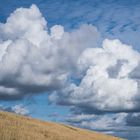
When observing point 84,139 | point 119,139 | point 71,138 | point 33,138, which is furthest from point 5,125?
point 119,139

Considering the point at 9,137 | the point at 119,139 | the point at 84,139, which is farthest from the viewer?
the point at 119,139

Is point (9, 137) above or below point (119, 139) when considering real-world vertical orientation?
below

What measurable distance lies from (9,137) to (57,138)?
10.6m

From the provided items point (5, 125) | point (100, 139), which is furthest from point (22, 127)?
point (100, 139)

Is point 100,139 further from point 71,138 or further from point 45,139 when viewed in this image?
point 45,139

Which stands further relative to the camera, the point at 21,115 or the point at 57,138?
the point at 21,115

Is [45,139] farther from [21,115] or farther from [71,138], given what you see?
[21,115]

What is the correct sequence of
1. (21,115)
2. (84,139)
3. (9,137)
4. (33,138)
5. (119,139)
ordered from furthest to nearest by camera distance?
(119,139)
(21,115)
(84,139)
(33,138)
(9,137)

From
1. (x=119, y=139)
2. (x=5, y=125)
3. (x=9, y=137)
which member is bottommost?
(x=9, y=137)

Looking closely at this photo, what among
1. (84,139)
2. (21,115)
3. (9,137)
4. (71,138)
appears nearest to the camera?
(9,137)

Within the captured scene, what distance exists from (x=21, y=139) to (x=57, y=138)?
9.33 meters

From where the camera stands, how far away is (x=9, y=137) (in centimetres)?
3422

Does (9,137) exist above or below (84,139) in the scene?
below

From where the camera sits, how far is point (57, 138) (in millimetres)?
44062
